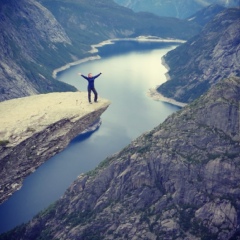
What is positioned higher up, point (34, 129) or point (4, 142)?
point (34, 129)

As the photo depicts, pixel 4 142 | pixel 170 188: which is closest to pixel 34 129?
pixel 4 142

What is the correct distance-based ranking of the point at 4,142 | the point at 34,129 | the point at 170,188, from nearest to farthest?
the point at 4,142 < the point at 34,129 < the point at 170,188

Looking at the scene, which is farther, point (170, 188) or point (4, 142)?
point (170, 188)

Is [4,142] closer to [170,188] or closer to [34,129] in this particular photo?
[34,129]

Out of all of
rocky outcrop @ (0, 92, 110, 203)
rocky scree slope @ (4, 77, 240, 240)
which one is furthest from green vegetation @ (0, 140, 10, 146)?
rocky scree slope @ (4, 77, 240, 240)

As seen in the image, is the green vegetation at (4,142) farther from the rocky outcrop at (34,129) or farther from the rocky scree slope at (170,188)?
the rocky scree slope at (170,188)

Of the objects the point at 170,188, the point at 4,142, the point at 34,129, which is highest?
the point at 34,129

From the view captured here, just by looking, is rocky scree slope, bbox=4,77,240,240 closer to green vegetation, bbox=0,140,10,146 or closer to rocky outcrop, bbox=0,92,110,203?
rocky outcrop, bbox=0,92,110,203
